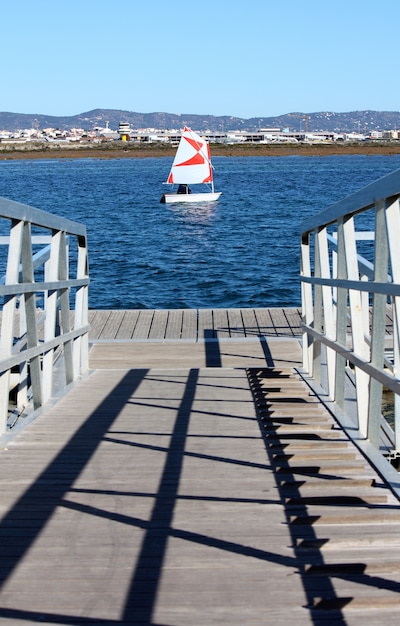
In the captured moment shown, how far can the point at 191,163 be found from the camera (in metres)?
49.3

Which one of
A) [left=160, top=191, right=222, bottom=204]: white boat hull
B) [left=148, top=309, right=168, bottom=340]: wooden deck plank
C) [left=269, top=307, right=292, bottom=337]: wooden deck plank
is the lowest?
[left=160, top=191, right=222, bottom=204]: white boat hull

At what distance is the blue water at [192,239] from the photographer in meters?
18.9

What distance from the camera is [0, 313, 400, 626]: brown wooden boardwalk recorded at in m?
2.24

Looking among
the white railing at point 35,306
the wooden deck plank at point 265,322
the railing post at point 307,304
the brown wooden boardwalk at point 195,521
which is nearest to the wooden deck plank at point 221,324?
the wooden deck plank at point 265,322

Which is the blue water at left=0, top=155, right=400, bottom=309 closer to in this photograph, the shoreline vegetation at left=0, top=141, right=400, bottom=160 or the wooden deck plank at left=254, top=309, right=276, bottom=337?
the wooden deck plank at left=254, top=309, right=276, bottom=337

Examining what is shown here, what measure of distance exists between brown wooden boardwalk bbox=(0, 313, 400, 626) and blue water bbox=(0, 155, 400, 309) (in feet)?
43.0

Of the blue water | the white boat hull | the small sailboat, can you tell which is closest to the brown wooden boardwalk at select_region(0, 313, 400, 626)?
the blue water

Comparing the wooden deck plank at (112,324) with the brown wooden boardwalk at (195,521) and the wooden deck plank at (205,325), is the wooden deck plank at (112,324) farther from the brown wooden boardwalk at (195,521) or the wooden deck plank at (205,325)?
the brown wooden boardwalk at (195,521)

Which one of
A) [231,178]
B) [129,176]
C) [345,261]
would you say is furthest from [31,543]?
[129,176]

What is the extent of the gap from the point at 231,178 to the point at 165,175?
9729 millimetres

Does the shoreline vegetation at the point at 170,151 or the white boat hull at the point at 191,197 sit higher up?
the shoreline vegetation at the point at 170,151

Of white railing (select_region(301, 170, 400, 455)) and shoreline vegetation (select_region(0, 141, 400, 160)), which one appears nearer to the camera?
white railing (select_region(301, 170, 400, 455))

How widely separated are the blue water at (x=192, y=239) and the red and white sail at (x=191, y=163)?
178 cm

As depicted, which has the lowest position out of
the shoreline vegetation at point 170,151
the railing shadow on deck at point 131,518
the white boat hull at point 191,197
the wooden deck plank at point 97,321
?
the white boat hull at point 191,197
